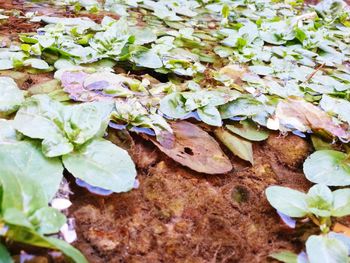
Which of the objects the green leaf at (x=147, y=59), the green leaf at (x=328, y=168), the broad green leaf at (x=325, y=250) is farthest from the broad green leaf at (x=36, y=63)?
the broad green leaf at (x=325, y=250)

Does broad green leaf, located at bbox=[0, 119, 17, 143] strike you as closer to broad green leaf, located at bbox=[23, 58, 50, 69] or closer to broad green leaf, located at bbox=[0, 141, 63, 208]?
broad green leaf, located at bbox=[0, 141, 63, 208]

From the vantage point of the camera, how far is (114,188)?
34.5 inches

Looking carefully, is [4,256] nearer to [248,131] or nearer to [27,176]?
[27,176]

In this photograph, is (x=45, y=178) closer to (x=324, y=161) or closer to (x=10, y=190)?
(x=10, y=190)

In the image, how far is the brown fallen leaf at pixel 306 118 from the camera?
4.18ft

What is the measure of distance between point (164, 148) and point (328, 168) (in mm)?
460

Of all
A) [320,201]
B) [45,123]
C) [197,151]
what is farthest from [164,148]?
[320,201]

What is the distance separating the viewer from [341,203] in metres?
0.93

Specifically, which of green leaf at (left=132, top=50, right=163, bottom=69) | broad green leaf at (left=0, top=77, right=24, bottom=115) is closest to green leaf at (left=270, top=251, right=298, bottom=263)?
broad green leaf at (left=0, top=77, right=24, bottom=115)

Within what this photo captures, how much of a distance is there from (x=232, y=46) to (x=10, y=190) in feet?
4.70

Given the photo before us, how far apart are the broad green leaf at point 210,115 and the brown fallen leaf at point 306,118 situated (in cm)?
23

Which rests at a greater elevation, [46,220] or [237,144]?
[46,220]

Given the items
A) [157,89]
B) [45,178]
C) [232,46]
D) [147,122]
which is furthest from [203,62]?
[45,178]

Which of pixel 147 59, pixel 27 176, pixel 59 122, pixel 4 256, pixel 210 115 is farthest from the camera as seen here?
pixel 147 59
